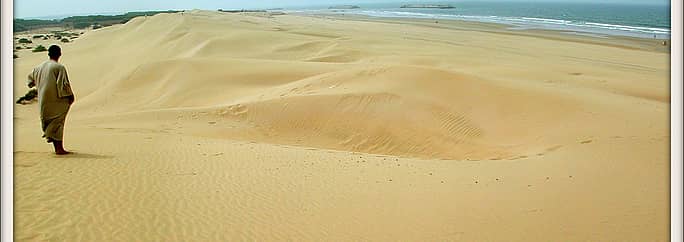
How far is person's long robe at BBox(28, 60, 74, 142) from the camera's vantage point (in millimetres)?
6418

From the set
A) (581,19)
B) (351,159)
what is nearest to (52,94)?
(351,159)

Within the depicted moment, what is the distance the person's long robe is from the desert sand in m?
0.45

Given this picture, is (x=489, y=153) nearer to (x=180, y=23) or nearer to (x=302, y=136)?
(x=302, y=136)

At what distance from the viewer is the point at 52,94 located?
648 cm

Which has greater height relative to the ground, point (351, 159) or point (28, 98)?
point (28, 98)

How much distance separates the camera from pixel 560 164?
7613 millimetres

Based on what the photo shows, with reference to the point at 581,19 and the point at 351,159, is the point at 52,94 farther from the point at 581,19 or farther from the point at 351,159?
the point at 581,19

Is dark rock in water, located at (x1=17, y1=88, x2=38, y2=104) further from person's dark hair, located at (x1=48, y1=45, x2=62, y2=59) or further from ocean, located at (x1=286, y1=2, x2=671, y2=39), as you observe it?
ocean, located at (x1=286, y1=2, x2=671, y2=39)

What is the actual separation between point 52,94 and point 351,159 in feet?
14.3

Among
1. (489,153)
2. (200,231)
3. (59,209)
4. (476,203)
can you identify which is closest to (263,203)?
(200,231)

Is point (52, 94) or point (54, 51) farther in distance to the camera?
point (52, 94)

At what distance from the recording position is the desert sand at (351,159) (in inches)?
197

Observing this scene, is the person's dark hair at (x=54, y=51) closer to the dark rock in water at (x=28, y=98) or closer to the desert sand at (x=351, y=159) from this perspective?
the desert sand at (x=351, y=159)

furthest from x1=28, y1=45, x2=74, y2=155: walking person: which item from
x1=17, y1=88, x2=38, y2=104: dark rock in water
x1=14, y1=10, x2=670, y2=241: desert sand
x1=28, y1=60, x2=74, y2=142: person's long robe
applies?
x1=17, y1=88, x2=38, y2=104: dark rock in water
